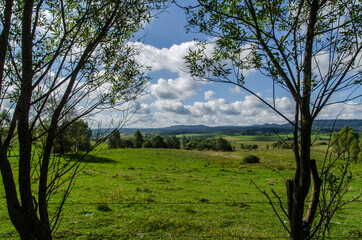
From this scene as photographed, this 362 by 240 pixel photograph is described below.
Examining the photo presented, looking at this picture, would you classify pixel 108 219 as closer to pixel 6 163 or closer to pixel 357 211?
pixel 6 163

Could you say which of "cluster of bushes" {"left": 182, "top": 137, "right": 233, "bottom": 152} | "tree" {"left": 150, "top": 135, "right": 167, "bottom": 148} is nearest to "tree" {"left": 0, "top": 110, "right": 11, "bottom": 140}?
"tree" {"left": 150, "top": 135, "right": 167, "bottom": 148}

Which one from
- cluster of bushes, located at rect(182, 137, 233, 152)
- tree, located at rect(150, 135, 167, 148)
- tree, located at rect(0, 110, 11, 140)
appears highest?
tree, located at rect(0, 110, 11, 140)

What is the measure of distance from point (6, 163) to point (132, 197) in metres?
16.0

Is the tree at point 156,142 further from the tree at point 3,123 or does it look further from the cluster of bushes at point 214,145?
the tree at point 3,123

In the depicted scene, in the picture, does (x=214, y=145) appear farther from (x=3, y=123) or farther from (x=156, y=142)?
(x=3, y=123)

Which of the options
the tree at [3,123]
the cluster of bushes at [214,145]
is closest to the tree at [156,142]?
the cluster of bushes at [214,145]

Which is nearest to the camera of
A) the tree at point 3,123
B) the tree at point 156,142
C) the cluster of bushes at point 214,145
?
the tree at point 3,123

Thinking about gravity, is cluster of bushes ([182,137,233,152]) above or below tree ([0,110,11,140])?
below

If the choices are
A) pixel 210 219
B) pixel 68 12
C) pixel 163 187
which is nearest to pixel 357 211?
pixel 210 219

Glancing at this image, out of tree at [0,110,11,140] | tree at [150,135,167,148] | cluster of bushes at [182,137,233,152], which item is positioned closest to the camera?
tree at [0,110,11,140]

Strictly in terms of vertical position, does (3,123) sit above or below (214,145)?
above

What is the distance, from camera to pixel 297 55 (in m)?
3.58

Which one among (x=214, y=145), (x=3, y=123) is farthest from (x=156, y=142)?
(x=3, y=123)

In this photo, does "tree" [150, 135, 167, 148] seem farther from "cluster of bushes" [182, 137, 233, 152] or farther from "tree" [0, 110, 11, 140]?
"tree" [0, 110, 11, 140]
